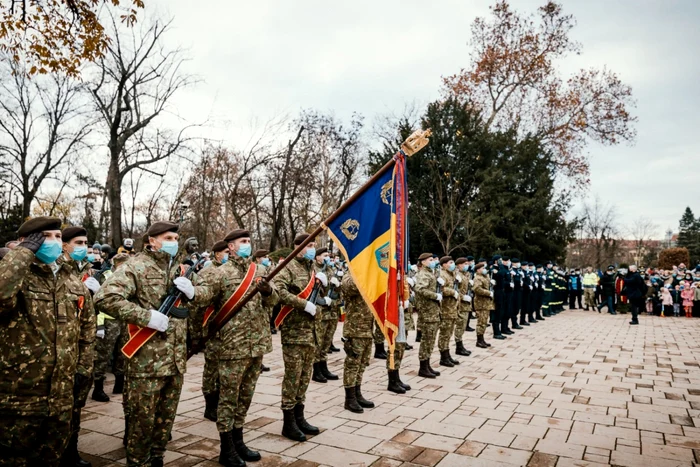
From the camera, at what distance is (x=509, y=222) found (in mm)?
22359

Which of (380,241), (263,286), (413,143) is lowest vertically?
(263,286)

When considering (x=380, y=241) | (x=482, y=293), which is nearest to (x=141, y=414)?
(x=380, y=241)

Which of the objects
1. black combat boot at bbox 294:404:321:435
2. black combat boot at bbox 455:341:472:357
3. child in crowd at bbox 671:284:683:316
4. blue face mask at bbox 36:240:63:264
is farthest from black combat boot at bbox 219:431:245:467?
child in crowd at bbox 671:284:683:316

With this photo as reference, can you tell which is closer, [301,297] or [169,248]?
[169,248]

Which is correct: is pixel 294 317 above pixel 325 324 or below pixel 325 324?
above

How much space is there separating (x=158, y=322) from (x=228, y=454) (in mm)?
1451

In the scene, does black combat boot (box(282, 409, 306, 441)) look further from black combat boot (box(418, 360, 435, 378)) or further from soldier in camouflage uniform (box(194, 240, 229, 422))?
black combat boot (box(418, 360, 435, 378))

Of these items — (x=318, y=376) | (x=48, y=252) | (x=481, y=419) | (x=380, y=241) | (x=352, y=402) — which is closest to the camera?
(x=48, y=252)

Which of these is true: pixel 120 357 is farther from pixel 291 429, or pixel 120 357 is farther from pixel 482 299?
pixel 482 299

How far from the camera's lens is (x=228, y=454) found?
4109 millimetres

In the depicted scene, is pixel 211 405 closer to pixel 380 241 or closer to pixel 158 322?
pixel 158 322

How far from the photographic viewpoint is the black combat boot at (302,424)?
16.4 feet

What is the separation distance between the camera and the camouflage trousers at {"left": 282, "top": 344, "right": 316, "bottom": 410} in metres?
4.84

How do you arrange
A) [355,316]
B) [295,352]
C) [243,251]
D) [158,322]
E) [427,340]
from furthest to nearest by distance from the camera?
[427,340] → [355,316] → [295,352] → [243,251] → [158,322]
